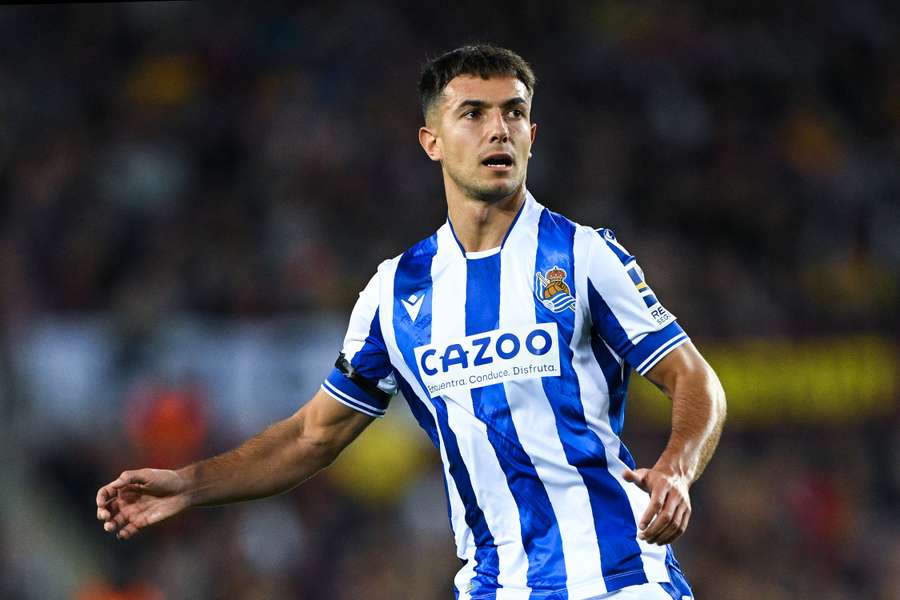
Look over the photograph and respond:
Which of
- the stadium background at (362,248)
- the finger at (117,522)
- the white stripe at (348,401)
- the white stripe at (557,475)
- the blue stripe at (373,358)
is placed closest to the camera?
the white stripe at (557,475)

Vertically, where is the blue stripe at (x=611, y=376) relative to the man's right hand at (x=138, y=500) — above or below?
above

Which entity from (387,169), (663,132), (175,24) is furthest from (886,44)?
(175,24)

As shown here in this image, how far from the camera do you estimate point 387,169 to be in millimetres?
11820

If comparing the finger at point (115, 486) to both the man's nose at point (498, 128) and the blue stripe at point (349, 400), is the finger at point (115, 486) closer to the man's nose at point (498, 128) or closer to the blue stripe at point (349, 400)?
the blue stripe at point (349, 400)

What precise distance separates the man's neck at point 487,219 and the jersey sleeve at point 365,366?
35 centimetres

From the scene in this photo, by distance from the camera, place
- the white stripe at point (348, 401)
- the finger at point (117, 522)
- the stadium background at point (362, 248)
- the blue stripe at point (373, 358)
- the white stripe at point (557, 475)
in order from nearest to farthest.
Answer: the white stripe at point (557, 475)
the finger at point (117, 522)
the blue stripe at point (373, 358)
the white stripe at point (348, 401)
the stadium background at point (362, 248)

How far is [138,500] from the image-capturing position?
4074mm

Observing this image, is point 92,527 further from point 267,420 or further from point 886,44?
point 886,44

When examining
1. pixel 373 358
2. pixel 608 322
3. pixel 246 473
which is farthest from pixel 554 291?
pixel 246 473

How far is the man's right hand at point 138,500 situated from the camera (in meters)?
3.98

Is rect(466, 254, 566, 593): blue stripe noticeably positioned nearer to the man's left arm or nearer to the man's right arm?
the man's left arm

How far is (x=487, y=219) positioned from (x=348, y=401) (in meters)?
0.79

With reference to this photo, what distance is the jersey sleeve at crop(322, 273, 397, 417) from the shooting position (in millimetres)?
4258

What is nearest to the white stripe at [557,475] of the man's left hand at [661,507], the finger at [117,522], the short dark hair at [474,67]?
the man's left hand at [661,507]
